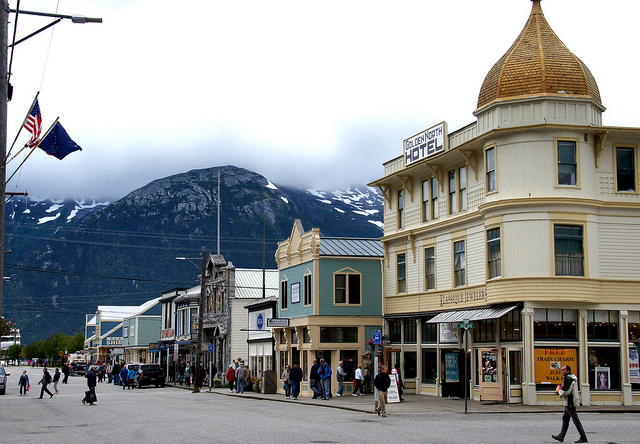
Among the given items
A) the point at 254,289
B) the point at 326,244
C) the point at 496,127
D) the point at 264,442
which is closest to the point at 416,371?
the point at 326,244

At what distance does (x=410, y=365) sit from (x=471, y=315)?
7.16 m

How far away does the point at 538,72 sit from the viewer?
30.6 m

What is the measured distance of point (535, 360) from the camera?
1152 inches

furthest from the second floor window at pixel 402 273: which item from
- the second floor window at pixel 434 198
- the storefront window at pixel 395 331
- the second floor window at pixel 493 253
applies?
the second floor window at pixel 493 253

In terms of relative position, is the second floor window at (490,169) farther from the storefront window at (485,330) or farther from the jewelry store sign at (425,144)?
the storefront window at (485,330)

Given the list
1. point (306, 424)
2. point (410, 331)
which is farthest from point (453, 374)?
point (306, 424)

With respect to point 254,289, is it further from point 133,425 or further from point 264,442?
point 264,442

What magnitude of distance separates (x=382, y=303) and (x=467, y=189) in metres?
9.94

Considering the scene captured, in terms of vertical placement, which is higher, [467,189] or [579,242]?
[467,189]

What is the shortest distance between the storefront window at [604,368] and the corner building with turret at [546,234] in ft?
0.12

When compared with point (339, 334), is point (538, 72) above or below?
above

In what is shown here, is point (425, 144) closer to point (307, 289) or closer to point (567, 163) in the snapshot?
point (567, 163)

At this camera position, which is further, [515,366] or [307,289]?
[307,289]

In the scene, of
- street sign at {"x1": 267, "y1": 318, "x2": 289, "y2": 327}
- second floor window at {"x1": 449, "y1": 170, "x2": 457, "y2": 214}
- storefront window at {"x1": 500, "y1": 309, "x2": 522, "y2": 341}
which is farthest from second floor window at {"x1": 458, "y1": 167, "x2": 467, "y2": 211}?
street sign at {"x1": 267, "y1": 318, "x2": 289, "y2": 327}
